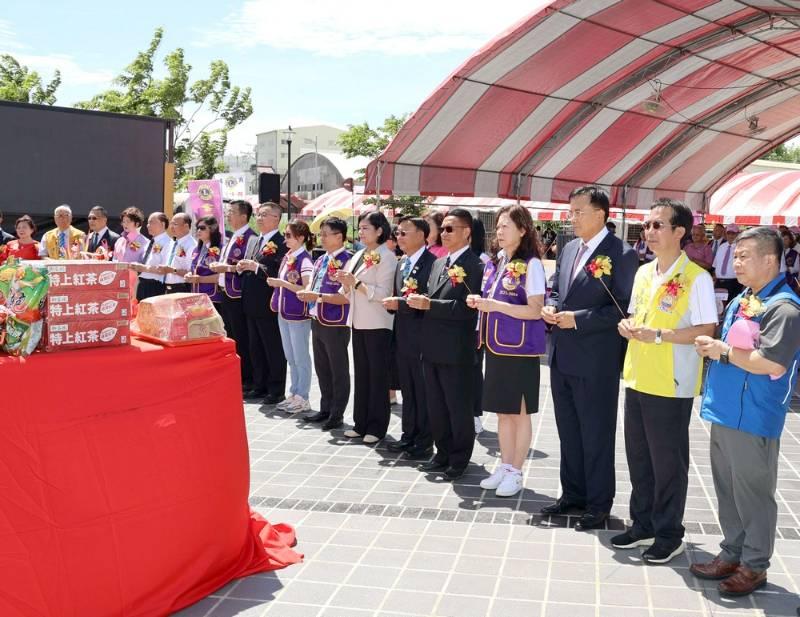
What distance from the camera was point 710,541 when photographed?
4.34 meters

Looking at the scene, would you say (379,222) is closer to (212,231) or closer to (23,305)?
(212,231)

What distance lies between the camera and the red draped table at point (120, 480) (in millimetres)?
2924

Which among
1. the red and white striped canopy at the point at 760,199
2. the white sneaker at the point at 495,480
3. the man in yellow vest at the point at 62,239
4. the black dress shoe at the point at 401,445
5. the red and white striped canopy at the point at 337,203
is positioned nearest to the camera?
the white sneaker at the point at 495,480

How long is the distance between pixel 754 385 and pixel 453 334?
2.22 metres

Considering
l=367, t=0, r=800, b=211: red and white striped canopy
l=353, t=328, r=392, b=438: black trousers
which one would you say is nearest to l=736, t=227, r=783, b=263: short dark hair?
l=353, t=328, r=392, b=438: black trousers

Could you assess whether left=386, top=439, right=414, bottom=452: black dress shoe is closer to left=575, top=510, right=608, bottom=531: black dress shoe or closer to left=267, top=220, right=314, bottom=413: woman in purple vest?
left=267, top=220, right=314, bottom=413: woman in purple vest

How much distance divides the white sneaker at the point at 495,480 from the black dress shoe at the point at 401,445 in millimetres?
1006

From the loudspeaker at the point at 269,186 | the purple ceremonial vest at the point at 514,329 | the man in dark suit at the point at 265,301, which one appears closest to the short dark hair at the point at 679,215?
the purple ceremonial vest at the point at 514,329

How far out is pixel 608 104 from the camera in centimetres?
1252

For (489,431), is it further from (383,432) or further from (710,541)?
(710,541)

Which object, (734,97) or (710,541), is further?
(734,97)

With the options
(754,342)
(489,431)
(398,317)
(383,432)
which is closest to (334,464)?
(383,432)

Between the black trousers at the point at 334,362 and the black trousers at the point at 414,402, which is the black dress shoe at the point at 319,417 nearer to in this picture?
the black trousers at the point at 334,362

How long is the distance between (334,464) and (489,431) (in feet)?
5.57
